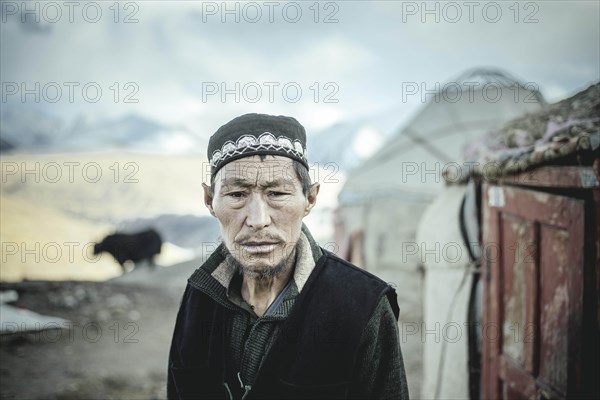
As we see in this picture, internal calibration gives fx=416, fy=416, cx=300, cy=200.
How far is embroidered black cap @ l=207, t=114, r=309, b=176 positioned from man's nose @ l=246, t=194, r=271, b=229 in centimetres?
15

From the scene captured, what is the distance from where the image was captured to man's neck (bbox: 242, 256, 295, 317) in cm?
145

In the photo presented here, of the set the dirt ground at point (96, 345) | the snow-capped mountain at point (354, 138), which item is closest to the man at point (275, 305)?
the dirt ground at point (96, 345)

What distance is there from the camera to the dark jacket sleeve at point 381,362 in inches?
49.6

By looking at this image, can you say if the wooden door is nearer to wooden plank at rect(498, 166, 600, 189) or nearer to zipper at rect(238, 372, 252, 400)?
wooden plank at rect(498, 166, 600, 189)

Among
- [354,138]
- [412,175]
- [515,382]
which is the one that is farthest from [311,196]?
[354,138]

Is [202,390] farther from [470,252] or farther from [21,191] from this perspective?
[21,191]

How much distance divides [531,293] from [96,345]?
4984mm

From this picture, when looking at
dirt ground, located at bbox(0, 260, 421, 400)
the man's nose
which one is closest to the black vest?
the man's nose

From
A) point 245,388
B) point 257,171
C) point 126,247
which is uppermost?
point 257,171

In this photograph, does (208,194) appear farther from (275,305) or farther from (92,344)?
(92,344)

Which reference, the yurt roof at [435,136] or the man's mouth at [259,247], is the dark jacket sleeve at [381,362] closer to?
the man's mouth at [259,247]

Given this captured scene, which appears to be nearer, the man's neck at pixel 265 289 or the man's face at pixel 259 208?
the man's face at pixel 259 208

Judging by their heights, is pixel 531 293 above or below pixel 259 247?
below

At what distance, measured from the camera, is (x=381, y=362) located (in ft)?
4.30
